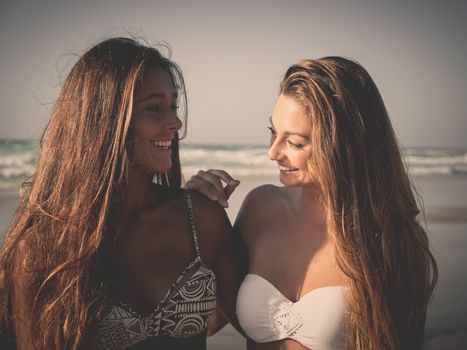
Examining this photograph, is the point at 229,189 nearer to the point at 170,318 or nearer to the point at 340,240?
the point at 340,240

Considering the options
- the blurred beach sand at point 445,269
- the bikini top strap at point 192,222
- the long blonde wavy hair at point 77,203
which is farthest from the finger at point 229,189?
the blurred beach sand at point 445,269

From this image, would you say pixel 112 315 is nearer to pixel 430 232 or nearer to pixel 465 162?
pixel 430 232

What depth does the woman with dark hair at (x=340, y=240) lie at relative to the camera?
2516mm

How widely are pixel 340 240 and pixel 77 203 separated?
4.32 feet

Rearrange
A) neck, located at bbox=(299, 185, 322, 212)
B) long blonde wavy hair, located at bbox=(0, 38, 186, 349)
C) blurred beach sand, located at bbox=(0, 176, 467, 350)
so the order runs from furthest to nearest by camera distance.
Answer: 1. blurred beach sand, located at bbox=(0, 176, 467, 350)
2. neck, located at bbox=(299, 185, 322, 212)
3. long blonde wavy hair, located at bbox=(0, 38, 186, 349)

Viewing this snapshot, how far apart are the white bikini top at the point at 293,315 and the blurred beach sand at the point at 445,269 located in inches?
60.1

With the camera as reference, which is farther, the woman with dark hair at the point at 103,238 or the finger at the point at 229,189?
the finger at the point at 229,189

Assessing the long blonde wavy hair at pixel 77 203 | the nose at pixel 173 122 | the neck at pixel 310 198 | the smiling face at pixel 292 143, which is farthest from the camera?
the neck at pixel 310 198

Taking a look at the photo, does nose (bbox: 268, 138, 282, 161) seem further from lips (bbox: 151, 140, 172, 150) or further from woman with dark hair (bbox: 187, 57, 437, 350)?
lips (bbox: 151, 140, 172, 150)

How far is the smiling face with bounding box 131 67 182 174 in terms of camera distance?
2.37 metres

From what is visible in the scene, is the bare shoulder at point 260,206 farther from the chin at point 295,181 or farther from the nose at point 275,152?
the nose at point 275,152

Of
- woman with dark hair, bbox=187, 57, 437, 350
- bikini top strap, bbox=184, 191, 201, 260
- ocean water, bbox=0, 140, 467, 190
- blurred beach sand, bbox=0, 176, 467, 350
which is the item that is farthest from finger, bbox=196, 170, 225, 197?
ocean water, bbox=0, 140, 467, 190

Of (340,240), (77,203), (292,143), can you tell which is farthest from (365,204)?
(77,203)

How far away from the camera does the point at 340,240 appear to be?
2598 millimetres
